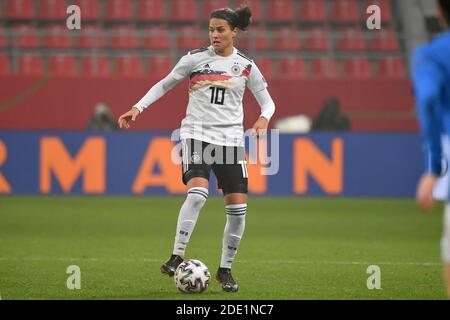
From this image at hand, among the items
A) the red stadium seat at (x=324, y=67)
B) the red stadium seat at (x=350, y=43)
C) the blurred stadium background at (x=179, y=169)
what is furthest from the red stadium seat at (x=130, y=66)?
the red stadium seat at (x=350, y=43)

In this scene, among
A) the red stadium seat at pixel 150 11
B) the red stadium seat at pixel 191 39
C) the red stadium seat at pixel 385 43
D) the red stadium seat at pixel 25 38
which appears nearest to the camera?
the red stadium seat at pixel 25 38

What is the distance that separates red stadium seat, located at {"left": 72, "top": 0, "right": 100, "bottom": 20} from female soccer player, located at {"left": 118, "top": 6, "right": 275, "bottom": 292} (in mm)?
13867

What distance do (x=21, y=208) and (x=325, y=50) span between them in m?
8.42

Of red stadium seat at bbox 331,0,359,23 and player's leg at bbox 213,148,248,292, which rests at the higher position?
red stadium seat at bbox 331,0,359,23

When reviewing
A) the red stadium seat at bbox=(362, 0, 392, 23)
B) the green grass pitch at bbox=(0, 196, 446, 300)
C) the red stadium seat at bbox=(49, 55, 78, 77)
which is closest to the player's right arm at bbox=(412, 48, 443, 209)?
the green grass pitch at bbox=(0, 196, 446, 300)

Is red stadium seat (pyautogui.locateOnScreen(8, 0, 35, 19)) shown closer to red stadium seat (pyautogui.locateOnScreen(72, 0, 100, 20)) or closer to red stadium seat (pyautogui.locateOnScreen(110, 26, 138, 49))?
red stadium seat (pyautogui.locateOnScreen(72, 0, 100, 20))

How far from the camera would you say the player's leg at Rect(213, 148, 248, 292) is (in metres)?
7.65

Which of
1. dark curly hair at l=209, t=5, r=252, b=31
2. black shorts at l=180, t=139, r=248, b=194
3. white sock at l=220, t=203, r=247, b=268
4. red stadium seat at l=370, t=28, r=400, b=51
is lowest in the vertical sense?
white sock at l=220, t=203, r=247, b=268

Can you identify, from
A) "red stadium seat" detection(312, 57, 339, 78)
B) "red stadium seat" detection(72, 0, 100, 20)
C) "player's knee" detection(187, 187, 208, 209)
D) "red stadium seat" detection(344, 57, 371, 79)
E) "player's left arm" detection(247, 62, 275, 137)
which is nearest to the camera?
"player's knee" detection(187, 187, 208, 209)

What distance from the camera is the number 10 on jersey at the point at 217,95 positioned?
25.5 feet

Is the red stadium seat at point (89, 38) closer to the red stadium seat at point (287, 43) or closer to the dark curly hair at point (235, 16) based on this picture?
the red stadium seat at point (287, 43)

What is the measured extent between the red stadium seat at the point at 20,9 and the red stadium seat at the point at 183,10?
3.01 m

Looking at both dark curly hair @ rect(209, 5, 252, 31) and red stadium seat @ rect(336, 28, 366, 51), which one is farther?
red stadium seat @ rect(336, 28, 366, 51)
